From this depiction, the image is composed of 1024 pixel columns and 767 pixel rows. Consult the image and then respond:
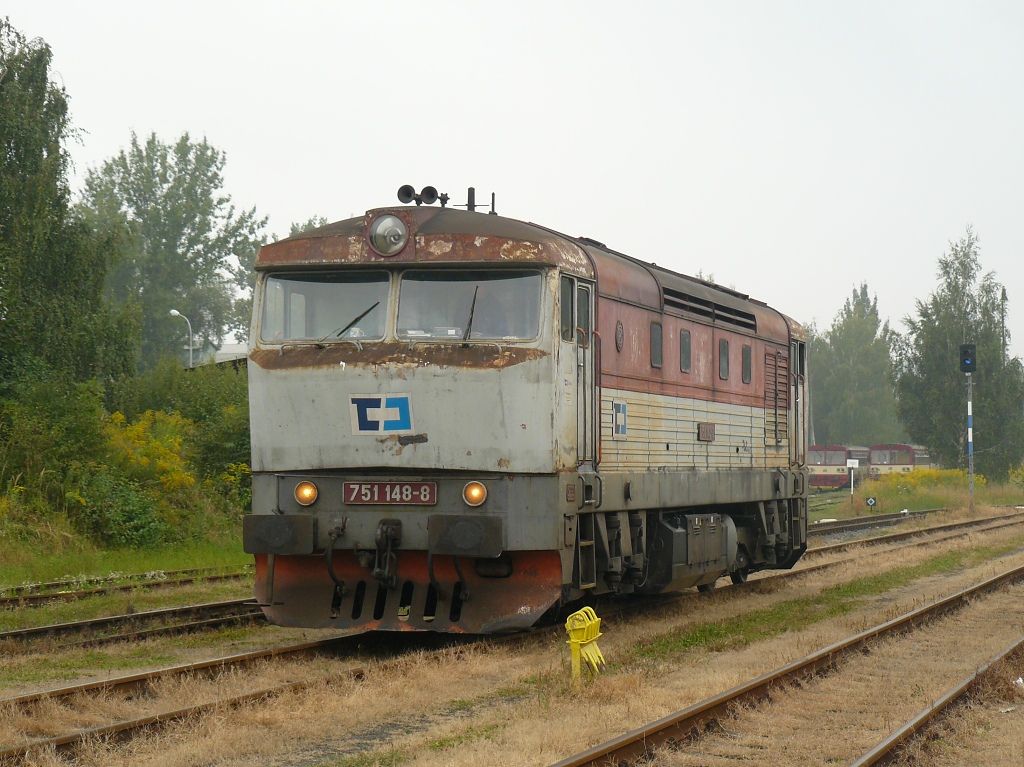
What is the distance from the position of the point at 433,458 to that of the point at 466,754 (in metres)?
3.83

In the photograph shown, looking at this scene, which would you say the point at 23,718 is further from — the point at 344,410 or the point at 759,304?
the point at 759,304

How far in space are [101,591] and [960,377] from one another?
5220cm

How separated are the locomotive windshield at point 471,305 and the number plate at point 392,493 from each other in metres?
1.28

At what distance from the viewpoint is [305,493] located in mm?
11312

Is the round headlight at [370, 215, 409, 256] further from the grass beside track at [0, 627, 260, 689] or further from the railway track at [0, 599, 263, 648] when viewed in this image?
the railway track at [0, 599, 263, 648]

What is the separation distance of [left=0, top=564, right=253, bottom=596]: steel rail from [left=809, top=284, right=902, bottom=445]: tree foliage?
86298 mm

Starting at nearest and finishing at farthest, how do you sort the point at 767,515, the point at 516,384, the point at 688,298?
the point at 516,384, the point at 688,298, the point at 767,515

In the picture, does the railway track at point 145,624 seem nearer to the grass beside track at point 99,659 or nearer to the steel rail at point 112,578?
the grass beside track at point 99,659

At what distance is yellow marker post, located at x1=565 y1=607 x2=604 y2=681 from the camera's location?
995cm

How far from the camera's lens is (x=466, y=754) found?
7.51 meters

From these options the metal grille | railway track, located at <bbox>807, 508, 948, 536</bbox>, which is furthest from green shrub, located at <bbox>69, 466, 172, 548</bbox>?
railway track, located at <bbox>807, 508, 948, 536</bbox>

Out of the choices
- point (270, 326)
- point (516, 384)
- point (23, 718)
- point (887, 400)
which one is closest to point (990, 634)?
point (516, 384)

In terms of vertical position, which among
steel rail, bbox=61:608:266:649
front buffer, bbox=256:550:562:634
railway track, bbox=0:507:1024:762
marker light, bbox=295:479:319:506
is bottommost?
steel rail, bbox=61:608:266:649

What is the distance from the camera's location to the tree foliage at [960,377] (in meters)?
60.1
